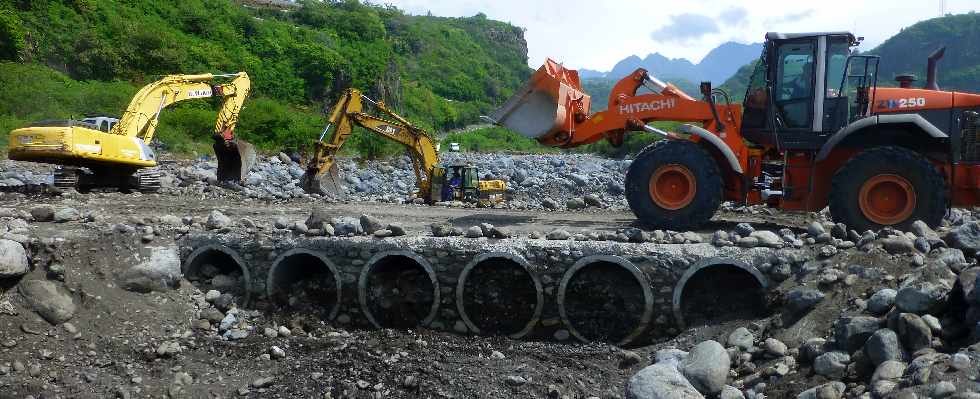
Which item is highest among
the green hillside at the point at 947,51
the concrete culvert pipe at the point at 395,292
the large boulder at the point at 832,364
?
the green hillside at the point at 947,51

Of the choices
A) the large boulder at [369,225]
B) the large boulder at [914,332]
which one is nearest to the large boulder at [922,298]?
the large boulder at [914,332]

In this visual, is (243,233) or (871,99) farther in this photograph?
(243,233)

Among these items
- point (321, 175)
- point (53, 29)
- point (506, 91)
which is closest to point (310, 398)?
point (321, 175)

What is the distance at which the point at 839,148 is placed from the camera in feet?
26.5

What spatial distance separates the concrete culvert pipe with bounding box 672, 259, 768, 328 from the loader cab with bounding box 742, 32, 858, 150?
1840 mm

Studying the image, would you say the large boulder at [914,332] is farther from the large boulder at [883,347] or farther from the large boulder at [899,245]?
the large boulder at [899,245]

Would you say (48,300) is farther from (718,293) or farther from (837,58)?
(837,58)

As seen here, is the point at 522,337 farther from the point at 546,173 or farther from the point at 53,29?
the point at 53,29

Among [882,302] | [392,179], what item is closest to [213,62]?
[392,179]

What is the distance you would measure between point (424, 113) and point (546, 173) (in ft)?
86.4

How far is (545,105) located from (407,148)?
684 centimetres

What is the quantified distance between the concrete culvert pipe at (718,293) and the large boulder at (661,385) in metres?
1.81

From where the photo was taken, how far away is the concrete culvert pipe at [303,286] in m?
8.39

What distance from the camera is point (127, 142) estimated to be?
12.3 m
